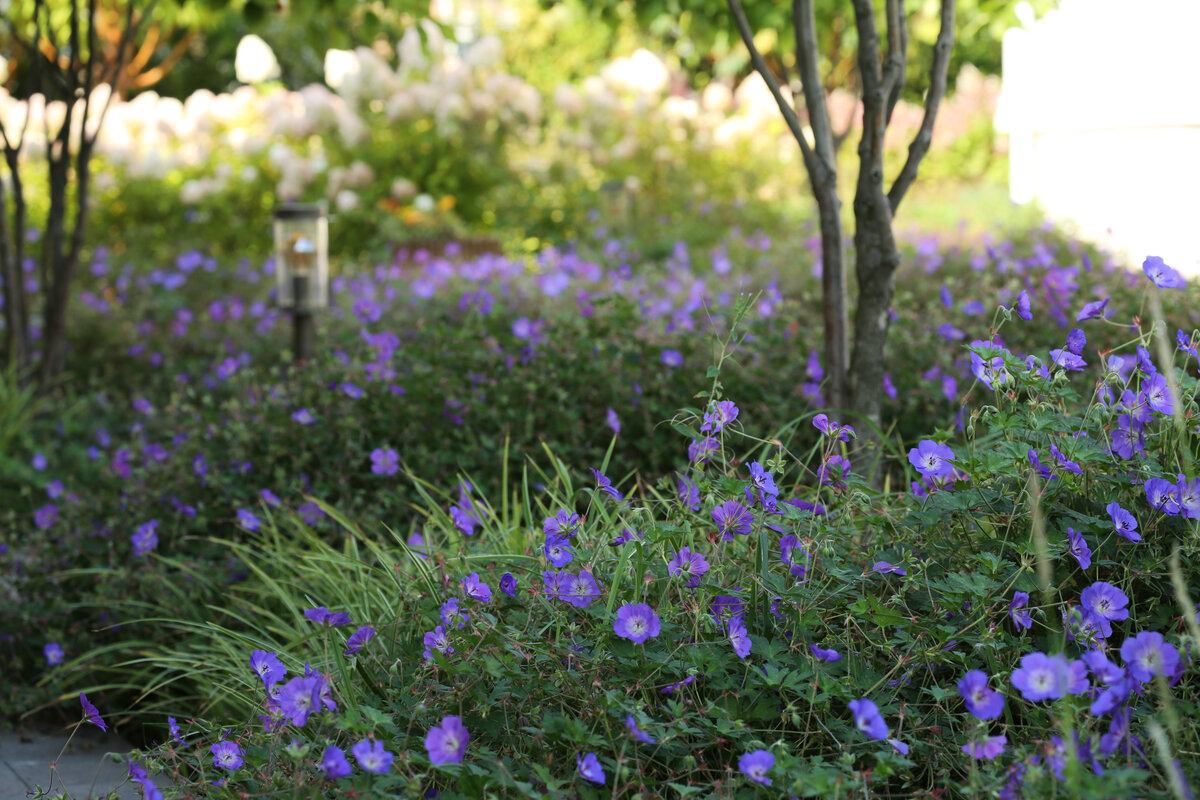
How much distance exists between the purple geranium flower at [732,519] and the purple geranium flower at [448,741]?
0.54 metres

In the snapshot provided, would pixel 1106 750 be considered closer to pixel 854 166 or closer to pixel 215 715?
pixel 215 715

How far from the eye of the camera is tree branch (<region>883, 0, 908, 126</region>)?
8.54 feet

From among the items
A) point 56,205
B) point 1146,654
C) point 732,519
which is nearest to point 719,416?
point 732,519

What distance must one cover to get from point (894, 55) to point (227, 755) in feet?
7.27

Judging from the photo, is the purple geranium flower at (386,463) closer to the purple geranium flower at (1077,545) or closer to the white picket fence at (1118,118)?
the purple geranium flower at (1077,545)

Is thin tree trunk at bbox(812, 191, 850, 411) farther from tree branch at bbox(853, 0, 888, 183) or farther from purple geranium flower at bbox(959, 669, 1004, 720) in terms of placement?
purple geranium flower at bbox(959, 669, 1004, 720)

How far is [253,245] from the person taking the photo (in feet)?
26.5

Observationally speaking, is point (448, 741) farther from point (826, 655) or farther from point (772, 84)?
point (772, 84)

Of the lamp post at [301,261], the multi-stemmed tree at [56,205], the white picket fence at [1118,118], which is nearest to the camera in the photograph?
the lamp post at [301,261]

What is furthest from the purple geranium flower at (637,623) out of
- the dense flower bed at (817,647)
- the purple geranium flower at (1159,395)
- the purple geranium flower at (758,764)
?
the purple geranium flower at (1159,395)

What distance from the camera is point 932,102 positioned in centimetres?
259

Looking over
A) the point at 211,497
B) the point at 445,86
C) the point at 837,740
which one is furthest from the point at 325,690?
the point at 445,86

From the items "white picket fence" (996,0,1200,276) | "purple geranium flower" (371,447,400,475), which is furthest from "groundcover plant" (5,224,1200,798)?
"white picket fence" (996,0,1200,276)

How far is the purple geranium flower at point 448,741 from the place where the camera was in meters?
1.33
